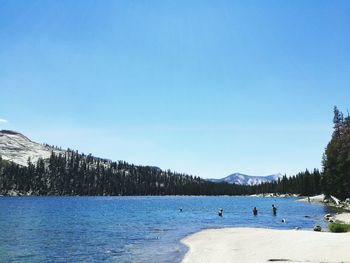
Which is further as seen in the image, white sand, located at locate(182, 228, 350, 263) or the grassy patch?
the grassy patch

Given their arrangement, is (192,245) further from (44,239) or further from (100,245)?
(44,239)

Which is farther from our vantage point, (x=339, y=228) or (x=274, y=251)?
(x=339, y=228)

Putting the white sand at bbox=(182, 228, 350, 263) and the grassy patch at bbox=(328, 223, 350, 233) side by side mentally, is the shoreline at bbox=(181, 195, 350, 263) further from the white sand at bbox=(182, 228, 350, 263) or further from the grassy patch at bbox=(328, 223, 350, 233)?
the grassy patch at bbox=(328, 223, 350, 233)

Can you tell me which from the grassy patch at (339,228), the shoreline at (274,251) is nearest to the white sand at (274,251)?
the shoreline at (274,251)

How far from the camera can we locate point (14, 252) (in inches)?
1387

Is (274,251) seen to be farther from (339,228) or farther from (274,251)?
(339,228)

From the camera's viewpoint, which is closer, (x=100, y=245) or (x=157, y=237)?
(x=100, y=245)

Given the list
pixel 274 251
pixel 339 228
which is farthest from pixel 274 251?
pixel 339 228

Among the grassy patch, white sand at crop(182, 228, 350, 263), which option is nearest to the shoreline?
white sand at crop(182, 228, 350, 263)

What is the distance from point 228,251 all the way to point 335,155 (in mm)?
82503

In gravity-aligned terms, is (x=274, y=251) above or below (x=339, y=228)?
below

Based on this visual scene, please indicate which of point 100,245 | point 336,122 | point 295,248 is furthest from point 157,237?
point 336,122

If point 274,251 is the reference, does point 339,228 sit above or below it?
above

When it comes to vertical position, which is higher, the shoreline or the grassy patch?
the grassy patch
